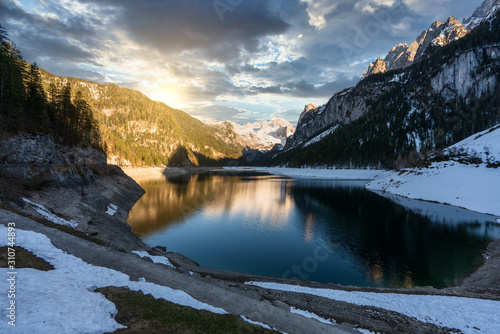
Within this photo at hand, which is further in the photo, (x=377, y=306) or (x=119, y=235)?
(x=119, y=235)

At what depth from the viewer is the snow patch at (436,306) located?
44.5 ft

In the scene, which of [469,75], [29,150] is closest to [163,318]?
[29,150]

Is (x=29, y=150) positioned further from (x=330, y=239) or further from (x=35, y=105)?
(x=330, y=239)

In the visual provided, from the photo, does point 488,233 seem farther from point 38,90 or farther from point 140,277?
point 38,90

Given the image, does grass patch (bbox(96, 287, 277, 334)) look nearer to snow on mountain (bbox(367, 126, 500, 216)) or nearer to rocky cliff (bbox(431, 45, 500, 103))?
snow on mountain (bbox(367, 126, 500, 216))

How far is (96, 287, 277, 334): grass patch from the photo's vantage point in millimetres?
8883

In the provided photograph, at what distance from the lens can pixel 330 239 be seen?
33781 mm

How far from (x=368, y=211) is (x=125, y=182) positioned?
65735mm

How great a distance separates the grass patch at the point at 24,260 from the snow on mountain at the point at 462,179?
6961cm

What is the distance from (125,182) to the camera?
67625 millimetres

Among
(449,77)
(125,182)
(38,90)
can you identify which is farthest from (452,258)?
(449,77)

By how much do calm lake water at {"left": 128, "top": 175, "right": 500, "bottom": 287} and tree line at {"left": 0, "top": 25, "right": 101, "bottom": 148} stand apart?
26.8 metres

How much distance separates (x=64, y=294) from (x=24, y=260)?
4344 millimetres

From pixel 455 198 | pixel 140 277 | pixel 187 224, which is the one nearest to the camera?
pixel 140 277
